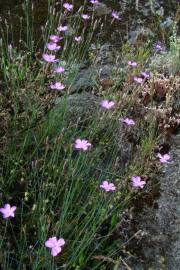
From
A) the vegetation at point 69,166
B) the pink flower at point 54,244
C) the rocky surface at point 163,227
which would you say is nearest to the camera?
the pink flower at point 54,244

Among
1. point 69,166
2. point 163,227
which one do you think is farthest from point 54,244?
point 163,227

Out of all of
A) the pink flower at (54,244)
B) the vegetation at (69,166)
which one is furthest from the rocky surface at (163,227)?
the pink flower at (54,244)

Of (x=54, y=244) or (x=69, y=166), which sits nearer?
(x=54, y=244)

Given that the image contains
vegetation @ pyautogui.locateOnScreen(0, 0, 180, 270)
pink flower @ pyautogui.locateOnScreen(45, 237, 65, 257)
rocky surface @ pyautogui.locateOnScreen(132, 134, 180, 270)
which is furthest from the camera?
rocky surface @ pyautogui.locateOnScreen(132, 134, 180, 270)

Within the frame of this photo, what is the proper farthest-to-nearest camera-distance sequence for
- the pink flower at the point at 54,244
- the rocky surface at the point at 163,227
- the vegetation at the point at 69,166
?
the rocky surface at the point at 163,227 < the vegetation at the point at 69,166 < the pink flower at the point at 54,244

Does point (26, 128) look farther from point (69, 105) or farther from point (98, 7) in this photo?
point (98, 7)

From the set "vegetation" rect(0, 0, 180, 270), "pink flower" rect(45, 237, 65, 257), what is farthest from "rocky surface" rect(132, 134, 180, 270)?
"pink flower" rect(45, 237, 65, 257)

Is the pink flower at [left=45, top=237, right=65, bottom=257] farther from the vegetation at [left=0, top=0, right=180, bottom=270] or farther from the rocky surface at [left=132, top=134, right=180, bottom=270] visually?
the rocky surface at [left=132, top=134, right=180, bottom=270]

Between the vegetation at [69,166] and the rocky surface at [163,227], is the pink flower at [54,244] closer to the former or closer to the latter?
the vegetation at [69,166]

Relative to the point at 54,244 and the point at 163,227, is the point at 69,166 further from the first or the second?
the point at 163,227

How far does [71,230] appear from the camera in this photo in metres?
2.60

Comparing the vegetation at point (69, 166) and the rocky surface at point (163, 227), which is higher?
the vegetation at point (69, 166)

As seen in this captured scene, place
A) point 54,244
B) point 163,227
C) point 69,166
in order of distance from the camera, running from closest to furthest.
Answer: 1. point 54,244
2. point 69,166
3. point 163,227

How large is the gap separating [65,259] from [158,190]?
843mm
